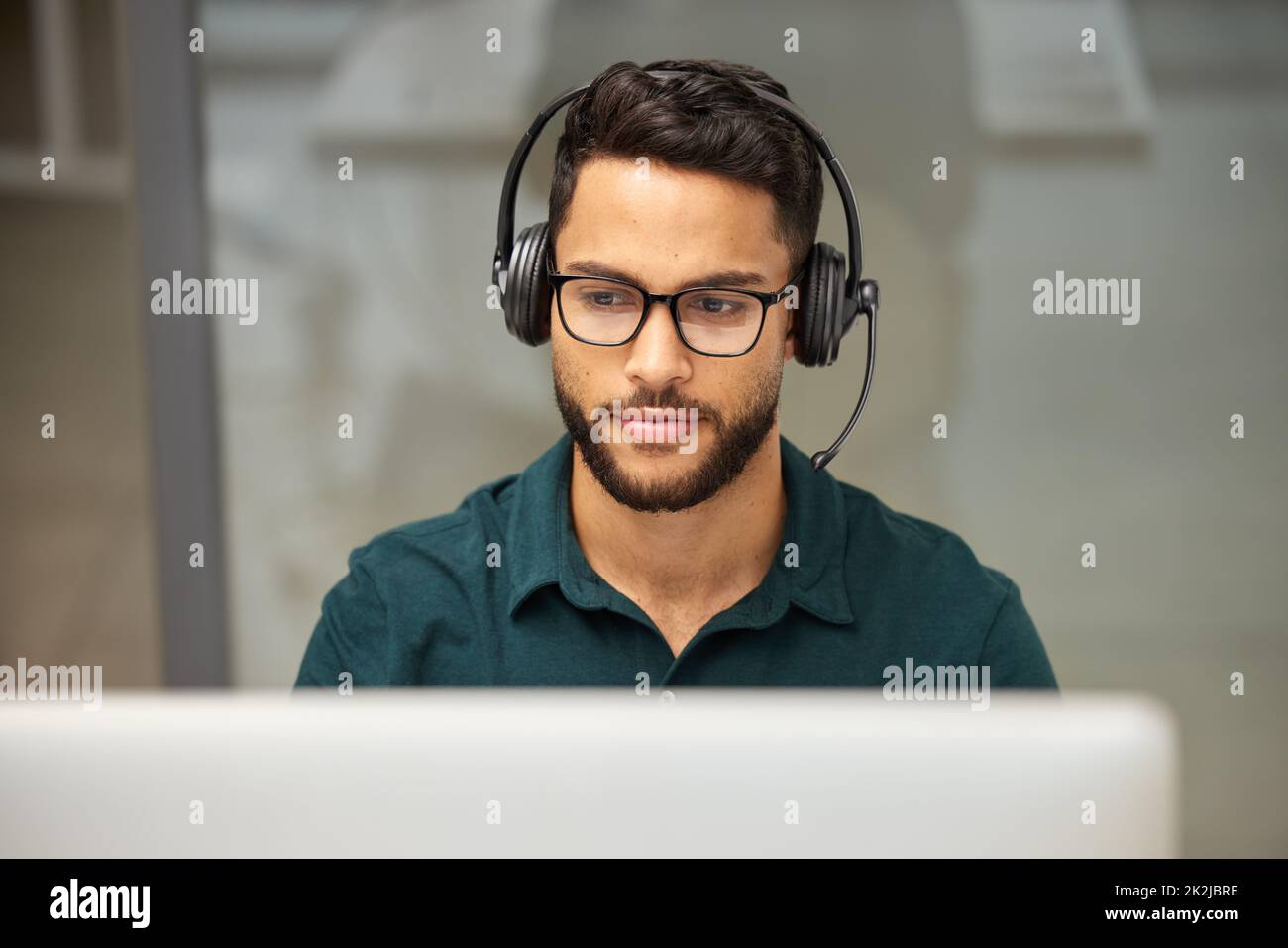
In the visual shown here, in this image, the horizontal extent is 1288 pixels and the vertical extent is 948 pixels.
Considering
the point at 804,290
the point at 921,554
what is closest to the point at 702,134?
the point at 804,290

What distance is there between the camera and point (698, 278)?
1.27 m

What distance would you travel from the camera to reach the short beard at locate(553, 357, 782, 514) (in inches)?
51.8

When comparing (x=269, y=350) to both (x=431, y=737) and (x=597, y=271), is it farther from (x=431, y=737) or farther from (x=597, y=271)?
(x=431, y=737)

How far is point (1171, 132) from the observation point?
2346mm

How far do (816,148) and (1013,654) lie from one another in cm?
66

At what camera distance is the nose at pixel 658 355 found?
4.02 ft

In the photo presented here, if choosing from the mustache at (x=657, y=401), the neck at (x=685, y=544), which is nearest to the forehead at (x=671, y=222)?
the mustache at (x=657, y=401)

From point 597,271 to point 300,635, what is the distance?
5.24 feet

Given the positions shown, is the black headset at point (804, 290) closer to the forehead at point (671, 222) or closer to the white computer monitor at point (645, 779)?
the forehead at point (671, 222)

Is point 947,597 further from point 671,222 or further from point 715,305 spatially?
point 671,222

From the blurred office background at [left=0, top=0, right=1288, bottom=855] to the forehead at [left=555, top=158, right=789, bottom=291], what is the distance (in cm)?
110
